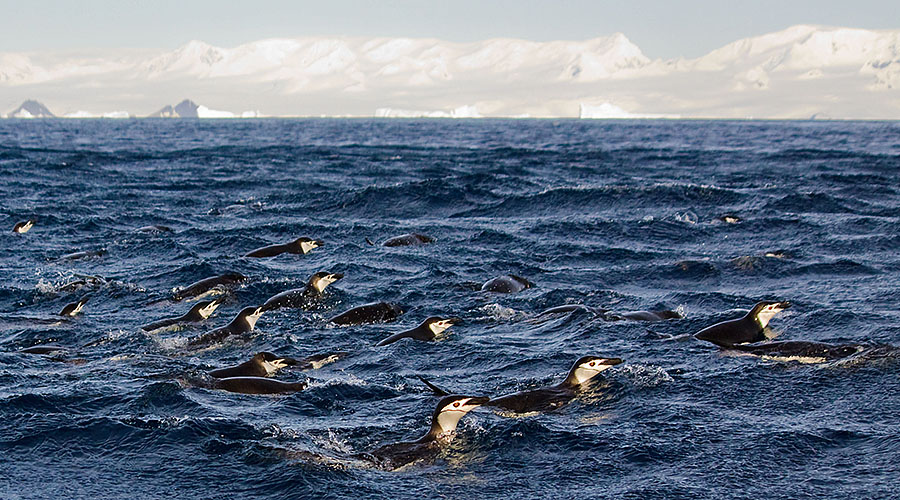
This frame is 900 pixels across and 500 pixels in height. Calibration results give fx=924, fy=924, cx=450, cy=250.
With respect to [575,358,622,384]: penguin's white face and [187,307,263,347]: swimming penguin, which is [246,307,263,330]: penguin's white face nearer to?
[187,307,263,347]: swimming penguin

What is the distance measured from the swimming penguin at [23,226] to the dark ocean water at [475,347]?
0.40 meters

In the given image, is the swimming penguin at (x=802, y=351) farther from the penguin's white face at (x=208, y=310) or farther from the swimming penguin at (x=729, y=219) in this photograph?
the swimming penguin at (x=729, y=219)

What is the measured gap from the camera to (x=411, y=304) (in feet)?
47.3

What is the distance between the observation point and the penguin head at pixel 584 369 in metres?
9.78

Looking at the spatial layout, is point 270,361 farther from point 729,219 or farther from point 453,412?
point 729,219

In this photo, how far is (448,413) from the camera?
27.3 feet

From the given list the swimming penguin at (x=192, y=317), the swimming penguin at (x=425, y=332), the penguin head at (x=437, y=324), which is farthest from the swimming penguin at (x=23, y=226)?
the penguin head at (x=437, y=324)

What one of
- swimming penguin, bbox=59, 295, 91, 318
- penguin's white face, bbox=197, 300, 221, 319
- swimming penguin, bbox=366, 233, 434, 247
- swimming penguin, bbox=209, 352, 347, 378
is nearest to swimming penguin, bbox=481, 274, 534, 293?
penguin's white face, bbox=197, 300, 221, 319

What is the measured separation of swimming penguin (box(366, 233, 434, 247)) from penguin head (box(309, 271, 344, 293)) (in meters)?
4.50

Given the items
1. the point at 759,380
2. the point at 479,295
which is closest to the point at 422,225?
the point at 479,295

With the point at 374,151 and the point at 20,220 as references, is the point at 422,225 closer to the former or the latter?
the point at 20,220

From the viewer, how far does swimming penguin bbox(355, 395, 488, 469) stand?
790 centimetres

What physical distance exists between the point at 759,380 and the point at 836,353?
50.5 inches

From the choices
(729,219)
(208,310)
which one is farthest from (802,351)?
(729,219)
